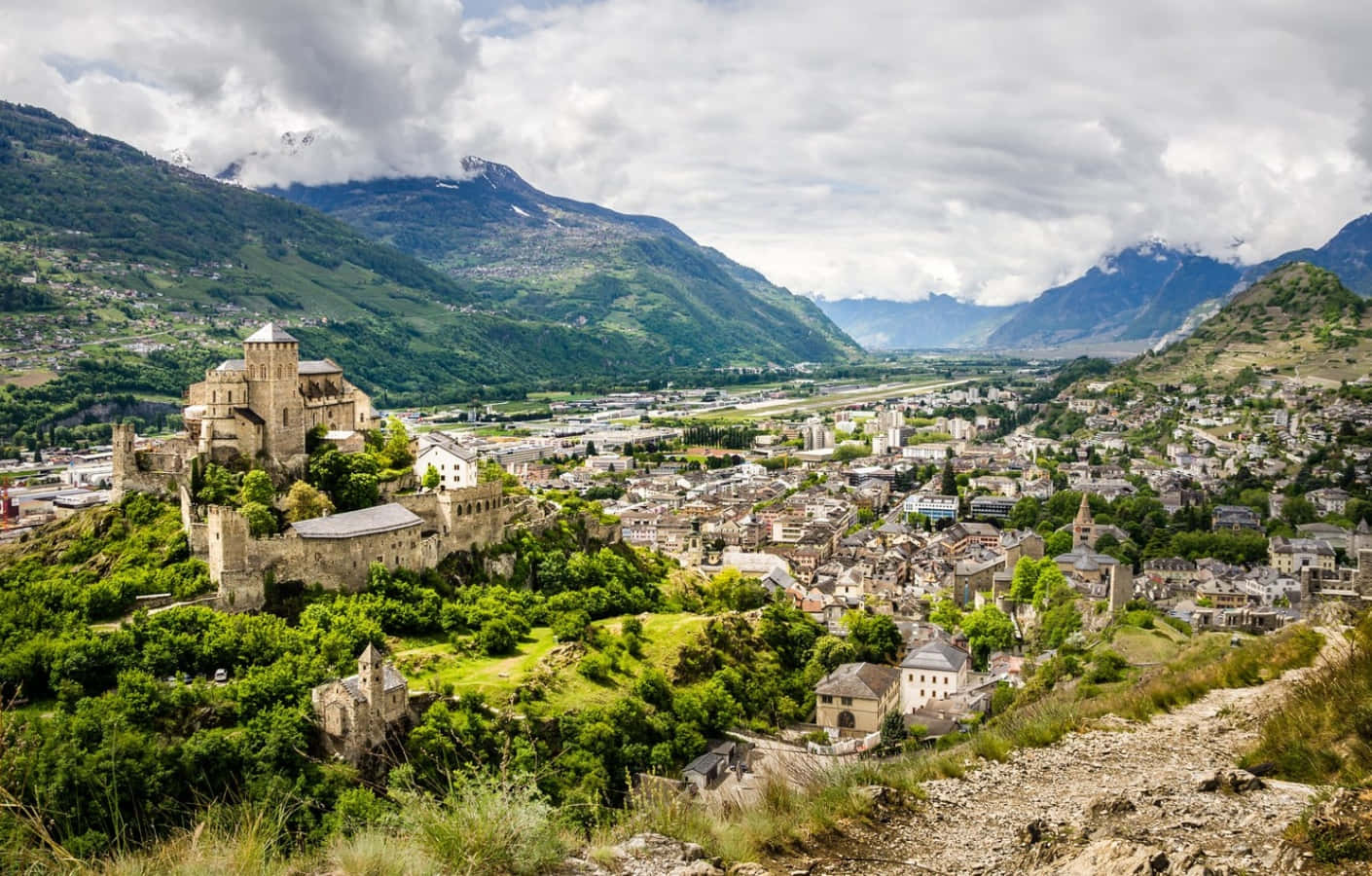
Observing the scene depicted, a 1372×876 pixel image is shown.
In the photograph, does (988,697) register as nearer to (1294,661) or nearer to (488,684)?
(488,684)

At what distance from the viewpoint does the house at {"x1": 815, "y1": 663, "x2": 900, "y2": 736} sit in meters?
37.3

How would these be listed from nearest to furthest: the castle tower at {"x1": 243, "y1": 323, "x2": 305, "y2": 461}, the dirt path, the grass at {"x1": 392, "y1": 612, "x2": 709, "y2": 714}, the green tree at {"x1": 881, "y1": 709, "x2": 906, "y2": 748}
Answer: the dirt path
the grass at {"x1": 392, "y1": 612, "x2": 709, "y2": 714}
the green tree at {"x1": 881, "y1": 709, "x2": 906, "y2": 748}
the castle tower at {"x1": 243, "y1": 323, "x2": 305, "y2": 461}

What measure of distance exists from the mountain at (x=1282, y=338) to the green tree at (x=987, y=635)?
80082mm

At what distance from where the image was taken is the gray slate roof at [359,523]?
31.1m

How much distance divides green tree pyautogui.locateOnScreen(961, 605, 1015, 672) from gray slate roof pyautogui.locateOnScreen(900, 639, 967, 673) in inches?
177

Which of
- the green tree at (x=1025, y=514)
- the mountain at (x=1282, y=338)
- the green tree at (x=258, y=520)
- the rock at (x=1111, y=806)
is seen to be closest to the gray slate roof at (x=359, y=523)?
the green tree at (x=258, y=520)

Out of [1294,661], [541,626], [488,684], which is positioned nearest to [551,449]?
[541,626]

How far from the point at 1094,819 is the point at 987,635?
40607mm

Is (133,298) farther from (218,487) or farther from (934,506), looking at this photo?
(218,487)

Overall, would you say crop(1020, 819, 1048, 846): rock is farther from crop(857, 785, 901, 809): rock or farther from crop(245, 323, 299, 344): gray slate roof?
crop(245, 323, 299, 344): gray slate roof

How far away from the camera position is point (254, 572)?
29469mm

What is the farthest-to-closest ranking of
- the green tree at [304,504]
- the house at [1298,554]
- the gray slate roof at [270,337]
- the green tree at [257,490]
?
the house at [1298,554] → the gray slate roof at [270,337] → the green tree at [304,504] → the green tree at [257,490]

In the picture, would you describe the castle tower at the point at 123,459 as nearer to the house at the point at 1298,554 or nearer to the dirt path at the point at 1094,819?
the dirt path at the point at 1094,819

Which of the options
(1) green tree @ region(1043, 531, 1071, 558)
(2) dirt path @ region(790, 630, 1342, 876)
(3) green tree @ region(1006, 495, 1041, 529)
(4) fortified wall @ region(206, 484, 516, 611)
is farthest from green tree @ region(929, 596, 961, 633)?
(2) dirt path @ region(790, 630, 1342, 876)
